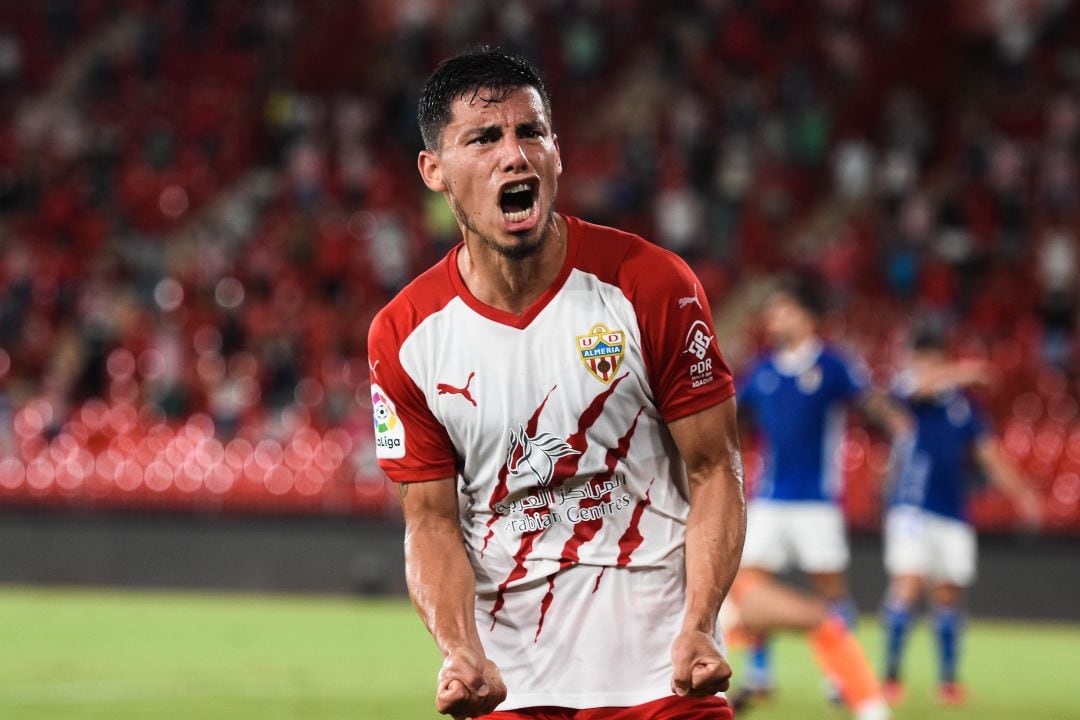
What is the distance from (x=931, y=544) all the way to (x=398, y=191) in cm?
1397

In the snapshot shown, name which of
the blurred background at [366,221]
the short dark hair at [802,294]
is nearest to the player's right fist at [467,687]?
the short dark hair at [802,294]

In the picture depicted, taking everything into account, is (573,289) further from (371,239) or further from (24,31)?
(24,31)

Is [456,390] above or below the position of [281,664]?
above

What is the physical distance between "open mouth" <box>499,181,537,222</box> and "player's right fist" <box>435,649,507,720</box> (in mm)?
901

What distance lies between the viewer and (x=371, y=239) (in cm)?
2238

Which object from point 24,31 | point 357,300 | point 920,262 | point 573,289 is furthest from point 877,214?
point 573,289

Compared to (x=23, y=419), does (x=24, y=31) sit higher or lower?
higher

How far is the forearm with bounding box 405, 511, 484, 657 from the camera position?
3674 mm

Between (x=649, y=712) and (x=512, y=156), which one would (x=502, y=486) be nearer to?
(x=649, y=712)

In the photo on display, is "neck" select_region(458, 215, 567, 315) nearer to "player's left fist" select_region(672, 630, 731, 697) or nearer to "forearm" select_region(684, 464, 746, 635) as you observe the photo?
"forearm" select_region(684, 464, 746, 635)

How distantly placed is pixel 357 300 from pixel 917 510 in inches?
454

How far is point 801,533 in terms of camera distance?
984 cm

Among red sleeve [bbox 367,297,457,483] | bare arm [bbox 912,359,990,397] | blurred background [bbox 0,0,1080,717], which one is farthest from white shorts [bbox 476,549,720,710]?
blurred background [bbox 0,0,1080,717]

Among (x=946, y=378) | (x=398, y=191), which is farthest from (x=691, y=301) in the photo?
(x=398, y=191)
